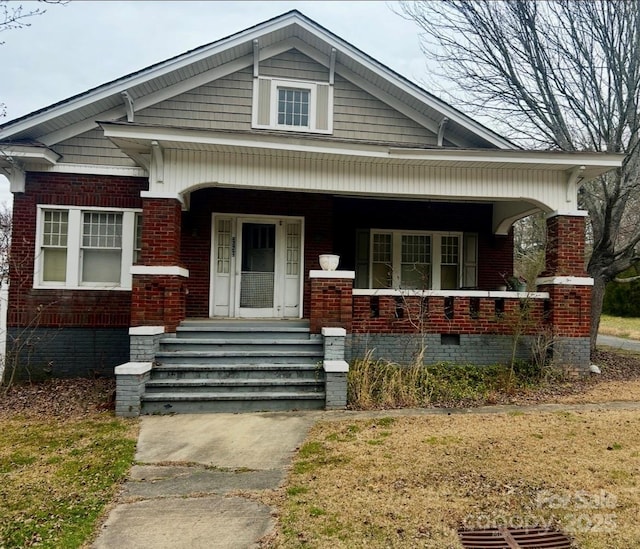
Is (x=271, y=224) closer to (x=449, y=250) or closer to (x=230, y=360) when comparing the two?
(x=230, y=360)

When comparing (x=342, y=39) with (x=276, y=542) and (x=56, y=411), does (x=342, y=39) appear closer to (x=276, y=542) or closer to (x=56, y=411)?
(x=56, y=411)

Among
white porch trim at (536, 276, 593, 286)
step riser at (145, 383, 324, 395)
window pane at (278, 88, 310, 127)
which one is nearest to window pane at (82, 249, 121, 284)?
step riser at (145, 383, 324, 395)

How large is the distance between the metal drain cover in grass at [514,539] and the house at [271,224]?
3383mm

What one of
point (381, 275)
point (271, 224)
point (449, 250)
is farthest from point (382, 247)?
point (271, 224)

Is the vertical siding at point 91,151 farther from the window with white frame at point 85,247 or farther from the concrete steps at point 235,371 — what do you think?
the concrete steps at point 235,371

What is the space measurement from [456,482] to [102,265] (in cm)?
755

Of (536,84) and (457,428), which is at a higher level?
(536,84)

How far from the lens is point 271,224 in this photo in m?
9.44

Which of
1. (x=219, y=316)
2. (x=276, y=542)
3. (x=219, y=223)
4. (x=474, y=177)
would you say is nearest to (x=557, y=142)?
(x=474, y=177)

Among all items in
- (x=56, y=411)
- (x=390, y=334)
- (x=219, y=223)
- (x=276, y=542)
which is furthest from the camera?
(x=219, y=223)

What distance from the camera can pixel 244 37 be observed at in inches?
348

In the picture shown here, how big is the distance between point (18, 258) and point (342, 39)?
7586 millimetres

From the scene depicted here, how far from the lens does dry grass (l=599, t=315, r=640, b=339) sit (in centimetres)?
1833

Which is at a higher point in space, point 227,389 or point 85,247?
point 85,247
